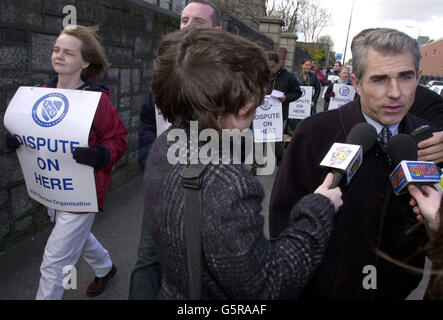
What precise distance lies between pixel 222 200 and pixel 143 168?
1254 millimetres

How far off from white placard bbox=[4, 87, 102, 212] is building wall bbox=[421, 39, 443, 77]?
192ft

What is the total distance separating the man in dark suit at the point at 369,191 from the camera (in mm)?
1693

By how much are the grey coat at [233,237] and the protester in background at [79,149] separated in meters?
1.35

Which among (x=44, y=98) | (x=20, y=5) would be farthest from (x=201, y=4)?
(x=20, y=5)

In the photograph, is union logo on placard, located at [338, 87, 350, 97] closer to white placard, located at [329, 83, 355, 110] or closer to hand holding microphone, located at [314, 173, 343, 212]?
white placard, located at [329, 83, 355, 110]

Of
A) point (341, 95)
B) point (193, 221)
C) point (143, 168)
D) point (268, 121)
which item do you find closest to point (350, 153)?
point (193, 221)

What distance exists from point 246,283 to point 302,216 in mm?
336

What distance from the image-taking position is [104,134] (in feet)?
8.44

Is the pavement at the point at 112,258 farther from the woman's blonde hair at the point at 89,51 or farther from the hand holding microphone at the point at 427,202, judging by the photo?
the hand holding microphone at the point at 427,202

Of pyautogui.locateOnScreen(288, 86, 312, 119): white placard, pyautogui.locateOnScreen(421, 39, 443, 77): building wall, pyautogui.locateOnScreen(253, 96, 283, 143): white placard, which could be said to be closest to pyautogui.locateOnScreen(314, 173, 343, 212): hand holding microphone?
pyautogui.locateOnScreen(253, 96, 283, 143): white placard

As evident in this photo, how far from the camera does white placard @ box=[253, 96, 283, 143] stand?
575 cm

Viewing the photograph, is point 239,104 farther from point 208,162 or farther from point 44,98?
point 44,98
